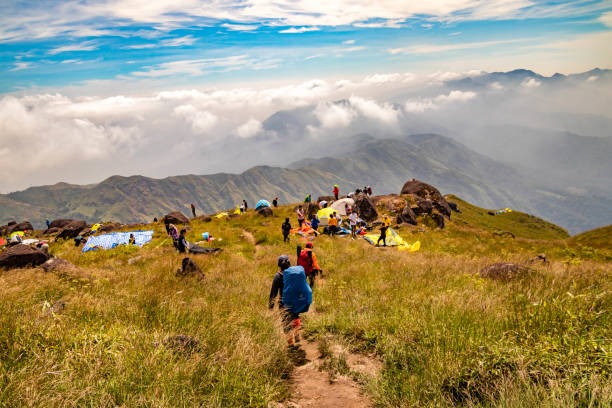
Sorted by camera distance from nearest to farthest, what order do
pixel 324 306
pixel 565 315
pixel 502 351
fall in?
pixel 502 351, pixel 565 315, pixel 324 306

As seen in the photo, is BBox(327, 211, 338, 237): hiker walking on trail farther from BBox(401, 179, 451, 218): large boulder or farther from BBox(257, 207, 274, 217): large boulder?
BBox(401, 179, 451, 218): large boulder

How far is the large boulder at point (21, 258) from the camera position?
584 inches

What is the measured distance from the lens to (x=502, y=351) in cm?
469

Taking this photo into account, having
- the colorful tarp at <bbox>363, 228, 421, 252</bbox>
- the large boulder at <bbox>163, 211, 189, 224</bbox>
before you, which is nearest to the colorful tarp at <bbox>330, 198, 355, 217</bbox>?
the colorful tarp at <bbox>363, 228, 421, 252</bbox>

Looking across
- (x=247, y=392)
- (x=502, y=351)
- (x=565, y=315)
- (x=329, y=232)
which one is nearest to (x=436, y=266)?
(x=565, y=315)

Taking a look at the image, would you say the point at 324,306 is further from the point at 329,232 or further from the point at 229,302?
the point at 329,232

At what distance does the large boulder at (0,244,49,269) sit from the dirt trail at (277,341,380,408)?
14820 millimetres

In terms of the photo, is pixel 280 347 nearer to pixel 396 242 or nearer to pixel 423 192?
pixel 396 242

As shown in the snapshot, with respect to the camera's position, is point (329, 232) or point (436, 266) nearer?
point (436, 266)

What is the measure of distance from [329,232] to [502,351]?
94.9 ft

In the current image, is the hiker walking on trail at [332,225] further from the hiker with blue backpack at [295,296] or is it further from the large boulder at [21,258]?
the hiker with blue backpack at [295,296]

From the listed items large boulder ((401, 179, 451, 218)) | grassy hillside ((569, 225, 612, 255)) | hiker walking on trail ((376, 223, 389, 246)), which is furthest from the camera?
large boulder ((401, 179, 451, 218))

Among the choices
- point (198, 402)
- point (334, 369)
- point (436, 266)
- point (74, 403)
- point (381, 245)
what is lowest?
point (381, 245)

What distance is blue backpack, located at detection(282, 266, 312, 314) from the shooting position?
328 inches
